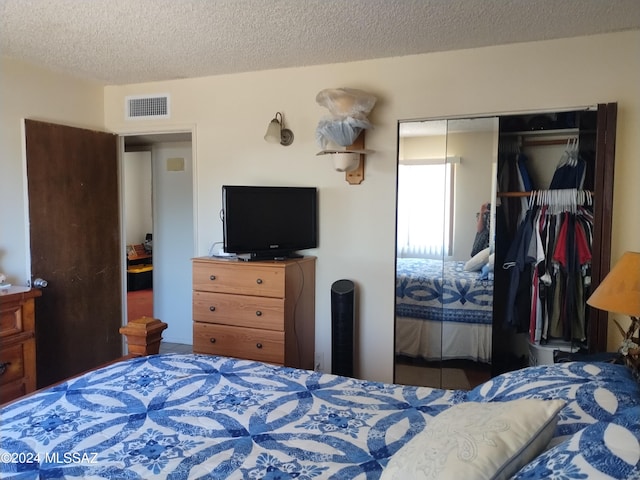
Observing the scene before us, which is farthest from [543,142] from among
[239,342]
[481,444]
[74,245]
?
[74,245]

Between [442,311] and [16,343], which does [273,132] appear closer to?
[442,311]

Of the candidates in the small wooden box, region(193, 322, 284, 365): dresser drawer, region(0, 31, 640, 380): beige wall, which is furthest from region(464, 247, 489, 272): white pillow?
the small wooden box

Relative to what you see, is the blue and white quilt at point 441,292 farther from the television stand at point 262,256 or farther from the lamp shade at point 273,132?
the lamp shade at point 273,132

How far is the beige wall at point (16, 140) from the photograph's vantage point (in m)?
2.88

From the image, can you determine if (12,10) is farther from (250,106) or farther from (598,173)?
(598,173)

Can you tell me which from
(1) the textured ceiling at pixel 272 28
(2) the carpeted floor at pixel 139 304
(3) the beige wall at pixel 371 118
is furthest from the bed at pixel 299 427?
(2) the carpeted floor at pixel 139 304

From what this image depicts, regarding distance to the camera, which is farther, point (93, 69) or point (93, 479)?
point (93, 69)

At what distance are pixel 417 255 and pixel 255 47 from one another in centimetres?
167

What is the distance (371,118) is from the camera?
2934mm

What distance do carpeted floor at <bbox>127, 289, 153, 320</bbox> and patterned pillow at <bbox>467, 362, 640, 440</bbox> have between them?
14.0 ft

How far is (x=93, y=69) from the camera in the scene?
3117mm

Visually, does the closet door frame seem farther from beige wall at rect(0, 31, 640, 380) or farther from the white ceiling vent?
the white ceiling vent

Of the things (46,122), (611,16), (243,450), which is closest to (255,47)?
(46,122)

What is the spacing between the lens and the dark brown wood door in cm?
303
